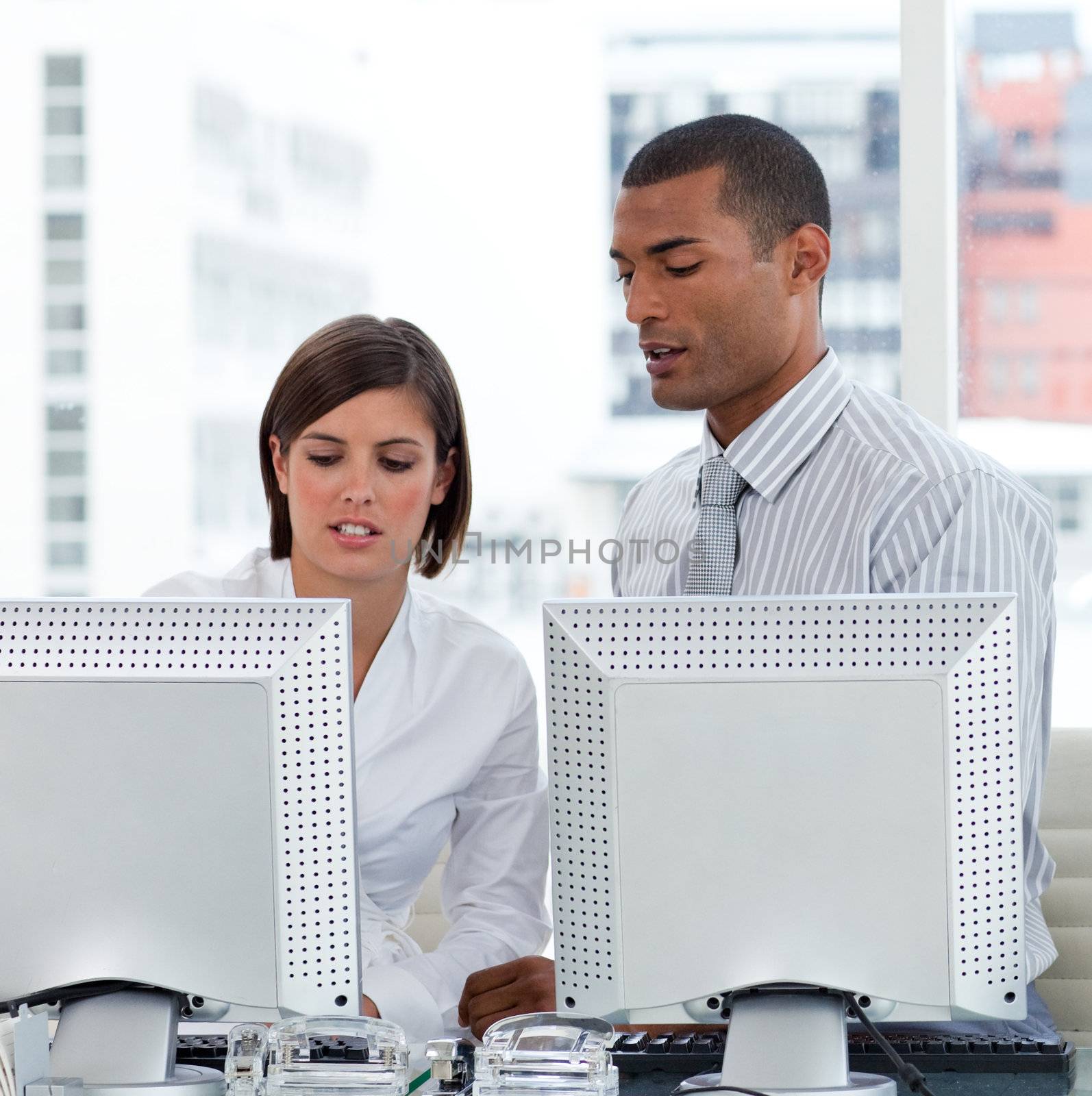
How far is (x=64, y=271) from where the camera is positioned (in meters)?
3.39

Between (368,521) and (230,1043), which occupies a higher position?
(368,521)

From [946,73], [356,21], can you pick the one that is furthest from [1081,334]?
[356,21]

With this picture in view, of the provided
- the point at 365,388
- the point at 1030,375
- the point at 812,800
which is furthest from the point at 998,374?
the point at 812,800

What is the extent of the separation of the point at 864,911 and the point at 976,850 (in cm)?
11

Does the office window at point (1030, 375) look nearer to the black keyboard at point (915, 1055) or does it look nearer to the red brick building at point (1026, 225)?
the red brick building at point (1026, 225)

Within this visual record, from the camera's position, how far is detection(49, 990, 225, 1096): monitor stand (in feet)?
4.00

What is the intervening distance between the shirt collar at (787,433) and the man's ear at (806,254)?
0.13m

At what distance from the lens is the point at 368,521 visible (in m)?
1.99

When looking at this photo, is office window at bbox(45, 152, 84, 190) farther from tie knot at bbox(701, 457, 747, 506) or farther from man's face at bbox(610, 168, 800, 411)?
tie knot at bbox(701, 457, 747, 506)

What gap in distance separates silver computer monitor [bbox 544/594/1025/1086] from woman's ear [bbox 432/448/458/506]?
933 millimetres

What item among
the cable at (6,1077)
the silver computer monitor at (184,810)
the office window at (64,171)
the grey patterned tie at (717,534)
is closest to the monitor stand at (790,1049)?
the silver computer monitor at (184,810)

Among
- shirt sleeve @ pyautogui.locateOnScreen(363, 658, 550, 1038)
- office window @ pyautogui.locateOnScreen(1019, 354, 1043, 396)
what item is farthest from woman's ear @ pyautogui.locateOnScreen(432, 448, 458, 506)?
office window @ pyautogui.locateOnScreen(1019, 354, 1043, 396)

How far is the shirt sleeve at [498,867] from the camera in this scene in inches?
69.2

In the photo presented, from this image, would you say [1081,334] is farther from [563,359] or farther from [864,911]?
[864,911]
